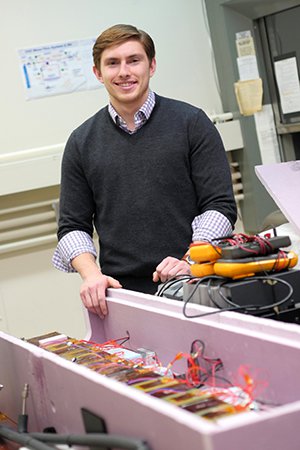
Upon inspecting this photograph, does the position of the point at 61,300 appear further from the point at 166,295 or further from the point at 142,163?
the point at 166,295

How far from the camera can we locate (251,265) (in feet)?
5.96

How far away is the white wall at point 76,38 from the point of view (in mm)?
3928

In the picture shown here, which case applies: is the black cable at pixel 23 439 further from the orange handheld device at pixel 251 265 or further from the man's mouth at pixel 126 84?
the man's mouth at pixel 126 84

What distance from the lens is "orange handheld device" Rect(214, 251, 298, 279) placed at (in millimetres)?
1811

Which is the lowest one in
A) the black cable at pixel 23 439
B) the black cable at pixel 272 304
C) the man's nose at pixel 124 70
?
the black cable at pixel 23 439

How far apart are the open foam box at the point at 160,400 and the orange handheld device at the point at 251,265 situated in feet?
0.31

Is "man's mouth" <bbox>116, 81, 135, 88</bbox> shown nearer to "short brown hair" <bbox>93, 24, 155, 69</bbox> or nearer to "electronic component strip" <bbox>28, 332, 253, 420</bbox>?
"short brown hair" <bbox>93, 24, 155, 69</bbox>

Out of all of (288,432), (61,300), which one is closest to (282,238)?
(288,432)

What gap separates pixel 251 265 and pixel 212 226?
706 mm

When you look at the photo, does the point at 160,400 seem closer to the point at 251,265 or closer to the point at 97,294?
the point at 251,265

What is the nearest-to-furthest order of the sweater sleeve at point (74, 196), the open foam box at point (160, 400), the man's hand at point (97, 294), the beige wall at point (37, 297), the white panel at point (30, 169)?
the open foam box at point (160, 400), the man's hand at point (97, 294), the sweater sleeve at point (74, 196), the white panel at point (30, 169), the beige wall at point (37, 297)

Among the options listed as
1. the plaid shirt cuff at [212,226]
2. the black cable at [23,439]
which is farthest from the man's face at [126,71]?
the black cable at [23,439]

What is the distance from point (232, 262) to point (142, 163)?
86cm

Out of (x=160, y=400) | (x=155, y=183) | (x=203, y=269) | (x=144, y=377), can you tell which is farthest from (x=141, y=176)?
(x=160, y=400)
